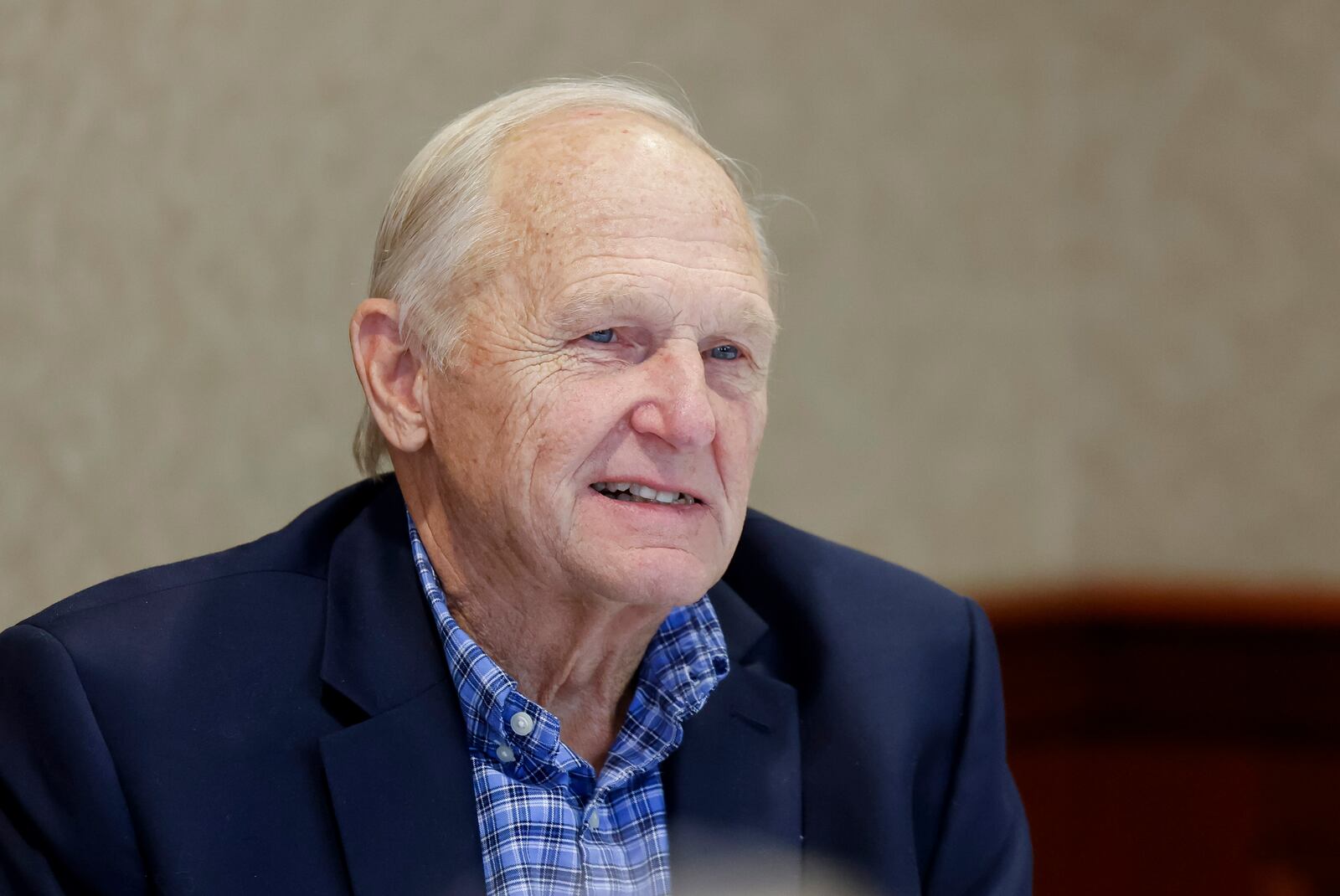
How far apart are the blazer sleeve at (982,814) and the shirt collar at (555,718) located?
1.03 ft

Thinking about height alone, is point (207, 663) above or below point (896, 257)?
below

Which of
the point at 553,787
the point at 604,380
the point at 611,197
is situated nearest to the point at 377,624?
the point at 553,787

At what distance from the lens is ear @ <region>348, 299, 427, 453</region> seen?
1600mm

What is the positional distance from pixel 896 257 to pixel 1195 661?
1193mm

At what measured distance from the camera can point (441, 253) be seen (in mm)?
1560

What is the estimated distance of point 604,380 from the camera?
1.49 metres

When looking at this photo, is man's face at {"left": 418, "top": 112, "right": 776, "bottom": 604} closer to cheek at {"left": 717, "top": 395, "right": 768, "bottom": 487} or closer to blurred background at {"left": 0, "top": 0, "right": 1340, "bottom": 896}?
cheek at {"left": 717, "top": 395, "right": 768, "bottom": 487}

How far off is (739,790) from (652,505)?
1.20ft

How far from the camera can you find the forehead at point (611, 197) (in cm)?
150

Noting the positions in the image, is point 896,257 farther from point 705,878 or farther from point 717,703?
point 705,878

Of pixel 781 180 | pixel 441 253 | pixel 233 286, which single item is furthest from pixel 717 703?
pixel 781 180

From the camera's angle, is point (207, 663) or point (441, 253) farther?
point (441, 253)

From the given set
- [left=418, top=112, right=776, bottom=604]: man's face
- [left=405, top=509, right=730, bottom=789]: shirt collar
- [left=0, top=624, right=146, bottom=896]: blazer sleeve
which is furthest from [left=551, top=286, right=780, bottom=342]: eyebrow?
[left=0, top=624, right=146, bottom=896]: blazer sleeve

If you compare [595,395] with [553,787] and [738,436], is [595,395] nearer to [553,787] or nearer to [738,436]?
[738,436]
